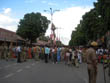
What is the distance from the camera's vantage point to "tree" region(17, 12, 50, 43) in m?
73.1

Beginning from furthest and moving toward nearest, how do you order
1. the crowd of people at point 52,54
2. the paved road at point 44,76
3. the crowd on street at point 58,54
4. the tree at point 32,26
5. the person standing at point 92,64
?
the tree at point 32,26, the crowd on street at point 58,54, the crowd of people at point 52,54, the paved road at point 44,76, the person standing at point 92,64

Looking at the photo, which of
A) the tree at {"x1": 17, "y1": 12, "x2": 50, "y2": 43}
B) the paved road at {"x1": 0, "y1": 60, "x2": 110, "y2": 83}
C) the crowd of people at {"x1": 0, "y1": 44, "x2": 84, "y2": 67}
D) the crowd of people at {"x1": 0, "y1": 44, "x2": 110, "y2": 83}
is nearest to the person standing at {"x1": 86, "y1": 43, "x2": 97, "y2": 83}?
the paved road at {"x1": 0, "y1": 60, "x2": 110, "y2": 83}

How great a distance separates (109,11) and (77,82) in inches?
910

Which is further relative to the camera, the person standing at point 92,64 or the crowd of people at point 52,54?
the crowd of people at point 52,54

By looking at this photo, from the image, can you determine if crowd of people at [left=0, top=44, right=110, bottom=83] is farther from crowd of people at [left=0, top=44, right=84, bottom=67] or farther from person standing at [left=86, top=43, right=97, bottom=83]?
person standing at [left=86, top=43, right=97, bottom=83]

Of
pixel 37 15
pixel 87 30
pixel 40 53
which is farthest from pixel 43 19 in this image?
pixel 40 53

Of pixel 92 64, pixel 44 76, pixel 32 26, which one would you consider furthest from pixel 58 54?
pixel 32 26

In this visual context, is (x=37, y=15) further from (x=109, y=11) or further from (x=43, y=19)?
(x=109, y=11)

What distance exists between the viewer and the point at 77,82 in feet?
35.6

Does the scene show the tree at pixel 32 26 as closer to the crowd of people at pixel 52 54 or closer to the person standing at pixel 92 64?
the crowd of people at pixel 52 54

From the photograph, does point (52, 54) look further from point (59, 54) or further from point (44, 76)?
point (44, 76)

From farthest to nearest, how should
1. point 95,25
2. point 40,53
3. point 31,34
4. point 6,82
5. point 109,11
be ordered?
point 31,34 < point 95,25 < point 109,11 < point 40,53 < point 6,82

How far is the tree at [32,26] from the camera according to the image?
73062 millimetres

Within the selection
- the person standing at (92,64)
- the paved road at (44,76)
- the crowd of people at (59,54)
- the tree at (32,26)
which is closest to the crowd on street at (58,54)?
the crowd of people at (59,54)
